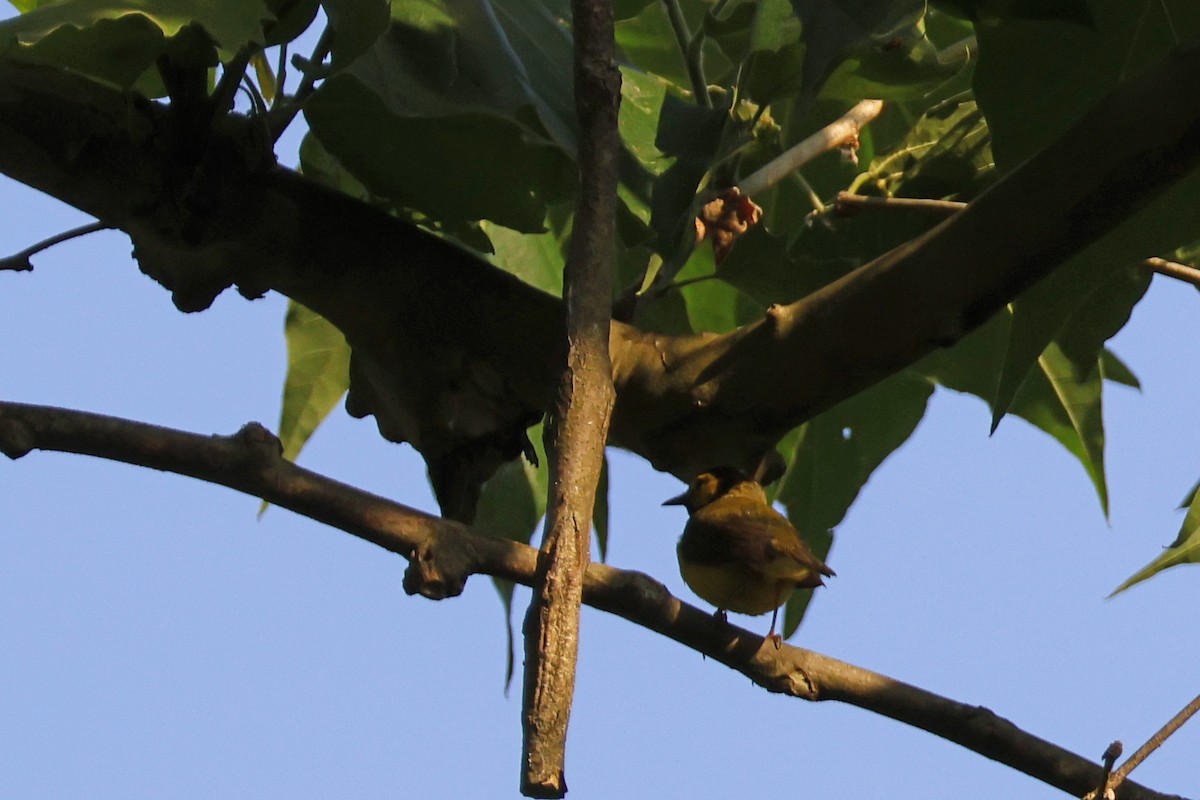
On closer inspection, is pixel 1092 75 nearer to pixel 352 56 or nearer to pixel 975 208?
pixel 975 208

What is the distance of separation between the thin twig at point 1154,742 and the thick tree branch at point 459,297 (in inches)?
8.7

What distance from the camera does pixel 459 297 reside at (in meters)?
0.76

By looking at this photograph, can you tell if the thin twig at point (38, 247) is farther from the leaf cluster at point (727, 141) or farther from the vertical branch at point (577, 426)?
the vertical branch at point (577, 426)

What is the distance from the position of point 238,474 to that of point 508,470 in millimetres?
528

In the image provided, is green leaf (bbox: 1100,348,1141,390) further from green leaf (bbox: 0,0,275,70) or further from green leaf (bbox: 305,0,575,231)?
green leaf (bbox: 0,0,275,70)

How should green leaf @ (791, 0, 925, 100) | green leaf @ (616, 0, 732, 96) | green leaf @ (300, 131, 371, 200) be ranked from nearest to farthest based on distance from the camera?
green leaf @ (791, 0, 925, 100), green leaf @ (300, 131, 371, 200), green leaf @ (616, 0, 732, 96)

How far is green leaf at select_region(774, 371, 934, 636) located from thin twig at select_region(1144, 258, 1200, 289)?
9.4 inches

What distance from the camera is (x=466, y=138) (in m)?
0.84

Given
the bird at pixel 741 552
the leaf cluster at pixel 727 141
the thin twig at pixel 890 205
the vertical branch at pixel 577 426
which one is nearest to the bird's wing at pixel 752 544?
the bird at pixel 741 552

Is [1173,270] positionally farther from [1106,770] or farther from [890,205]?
[1106,770]

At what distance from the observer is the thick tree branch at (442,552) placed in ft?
1.79

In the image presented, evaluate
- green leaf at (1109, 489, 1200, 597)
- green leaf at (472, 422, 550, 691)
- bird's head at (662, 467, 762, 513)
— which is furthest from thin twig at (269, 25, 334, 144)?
green leaf at (1109, 489, 1200, 597)

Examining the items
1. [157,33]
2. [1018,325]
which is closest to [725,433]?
[1018,325]

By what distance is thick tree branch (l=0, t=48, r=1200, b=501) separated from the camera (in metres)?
0.61
